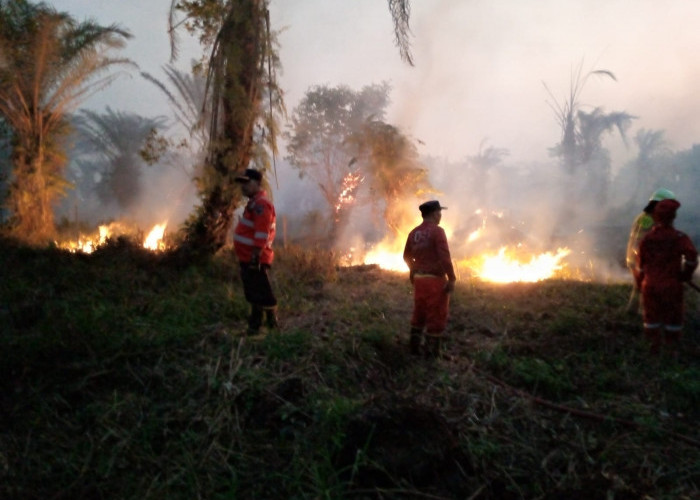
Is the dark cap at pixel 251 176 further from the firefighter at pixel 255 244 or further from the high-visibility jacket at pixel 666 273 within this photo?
the high-visibility jacket at pixel 666 273

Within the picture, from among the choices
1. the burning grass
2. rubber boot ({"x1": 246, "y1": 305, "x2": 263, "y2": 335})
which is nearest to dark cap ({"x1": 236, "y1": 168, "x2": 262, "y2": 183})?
rubber boot ({"x1": 246, "y1": 305, "x2": 263, "y2": 335})

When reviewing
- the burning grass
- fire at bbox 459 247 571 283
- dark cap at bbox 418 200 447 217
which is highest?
fire at bbox 459 247 571 283

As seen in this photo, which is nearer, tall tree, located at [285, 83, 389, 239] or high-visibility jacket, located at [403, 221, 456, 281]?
high-visibility jacket, located at [403, 221, 456, 281]

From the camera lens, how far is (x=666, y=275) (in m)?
6.05

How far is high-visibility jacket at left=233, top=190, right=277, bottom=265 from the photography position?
587cm

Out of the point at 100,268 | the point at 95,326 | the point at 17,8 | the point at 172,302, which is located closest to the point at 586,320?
the point at 172,302

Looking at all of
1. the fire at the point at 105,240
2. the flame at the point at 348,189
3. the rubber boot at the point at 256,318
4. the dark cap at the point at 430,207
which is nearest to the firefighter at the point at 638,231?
the dark cap at the point at 430,207

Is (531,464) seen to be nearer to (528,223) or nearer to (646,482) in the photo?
(646,482)

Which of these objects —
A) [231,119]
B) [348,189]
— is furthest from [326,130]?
[231,119]

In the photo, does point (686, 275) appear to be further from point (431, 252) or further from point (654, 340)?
point (431, 252)

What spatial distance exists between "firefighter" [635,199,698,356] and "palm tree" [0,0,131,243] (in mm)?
12078

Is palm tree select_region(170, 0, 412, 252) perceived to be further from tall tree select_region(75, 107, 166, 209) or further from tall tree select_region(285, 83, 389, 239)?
tall tree select_region(75, 107, 166, 209)

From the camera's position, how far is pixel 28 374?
189 inches

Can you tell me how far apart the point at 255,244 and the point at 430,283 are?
193cm
